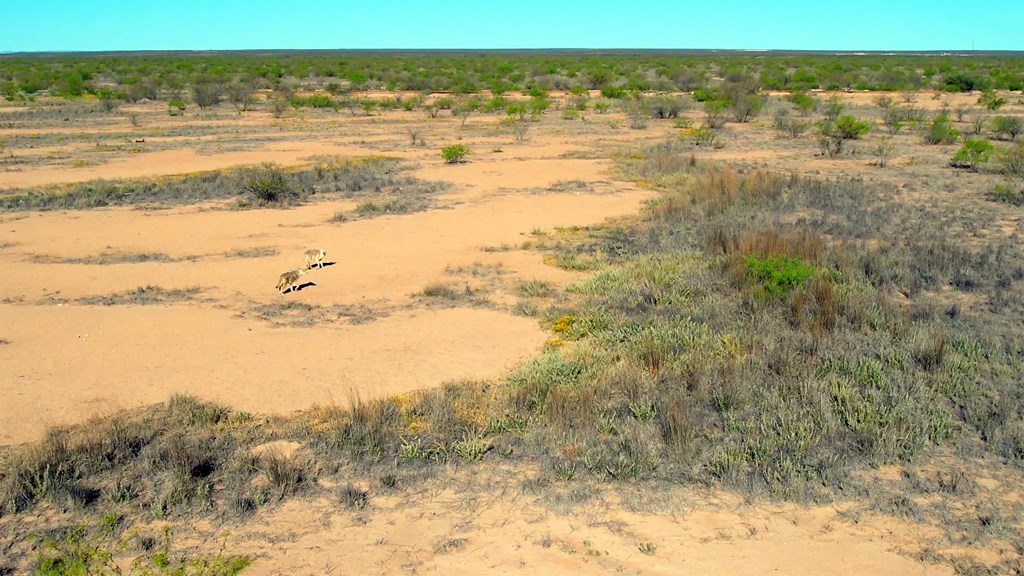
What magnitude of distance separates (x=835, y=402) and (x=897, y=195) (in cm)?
1151

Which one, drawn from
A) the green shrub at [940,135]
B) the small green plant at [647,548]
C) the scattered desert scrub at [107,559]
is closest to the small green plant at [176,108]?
the green shrub at [940,135]

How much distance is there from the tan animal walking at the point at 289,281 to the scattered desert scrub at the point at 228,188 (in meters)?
6.42

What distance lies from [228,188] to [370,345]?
430 inches

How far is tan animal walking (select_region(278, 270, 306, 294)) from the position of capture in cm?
1068

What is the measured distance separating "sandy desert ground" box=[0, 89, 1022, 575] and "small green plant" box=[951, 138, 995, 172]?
3.50ft

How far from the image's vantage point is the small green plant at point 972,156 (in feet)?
64.8

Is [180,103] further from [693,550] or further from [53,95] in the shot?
[693,550]

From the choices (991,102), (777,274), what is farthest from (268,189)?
(991,102)

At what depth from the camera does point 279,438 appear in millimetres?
6539

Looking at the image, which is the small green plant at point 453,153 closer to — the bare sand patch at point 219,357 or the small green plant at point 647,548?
the bare sand patch at point 219,357

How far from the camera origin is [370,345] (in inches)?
349

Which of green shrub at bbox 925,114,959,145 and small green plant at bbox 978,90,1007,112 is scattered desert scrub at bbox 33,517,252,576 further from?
small green plant at bbox 978,90,1007,112

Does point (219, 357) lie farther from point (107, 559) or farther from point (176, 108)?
point (176, 108)

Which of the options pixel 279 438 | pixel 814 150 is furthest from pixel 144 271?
pixel 814 150
